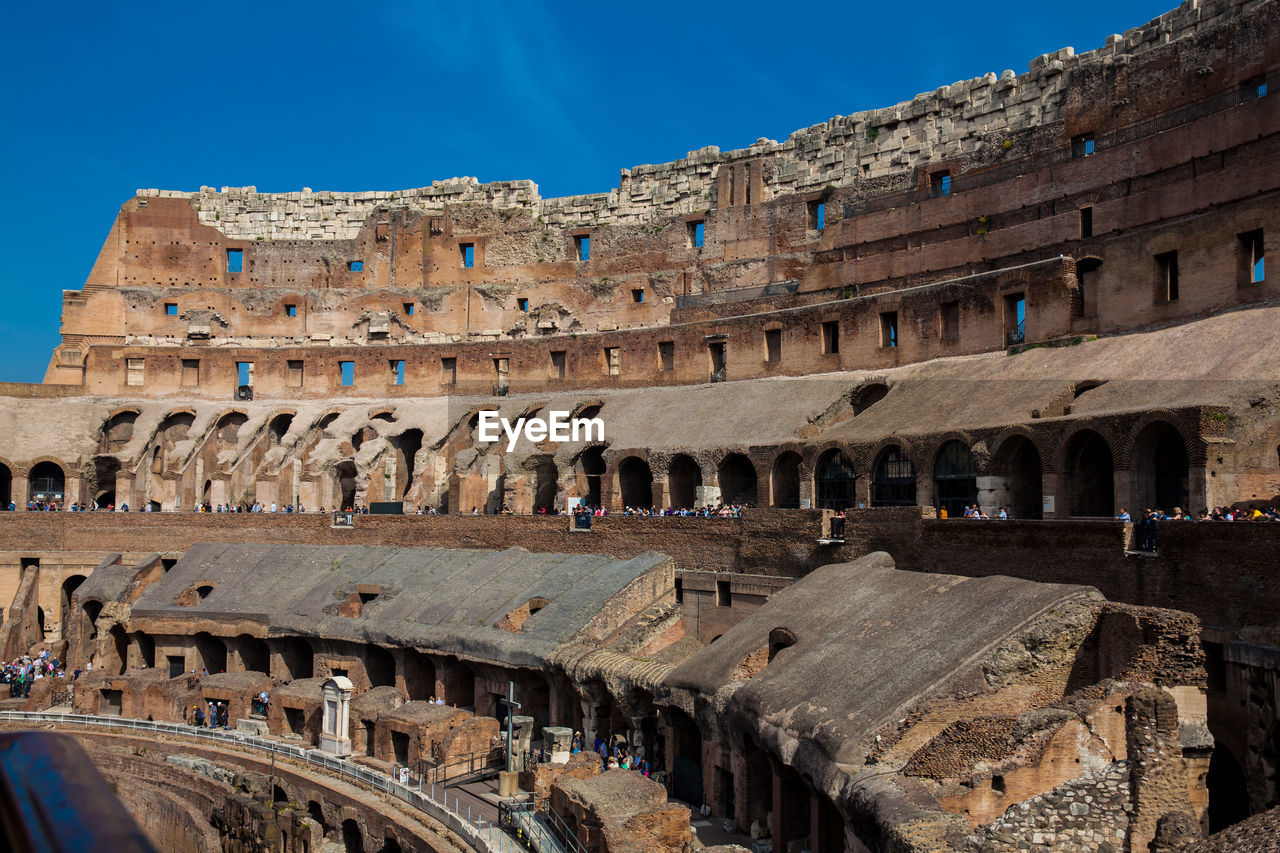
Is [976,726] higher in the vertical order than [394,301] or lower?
lower

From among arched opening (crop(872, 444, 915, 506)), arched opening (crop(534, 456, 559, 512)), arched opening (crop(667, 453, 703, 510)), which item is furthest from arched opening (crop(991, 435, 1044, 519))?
arched opening (crop(534, 456, 559, 512))

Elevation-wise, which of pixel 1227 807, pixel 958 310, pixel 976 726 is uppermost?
pixel 958 310

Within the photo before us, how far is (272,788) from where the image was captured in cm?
2386

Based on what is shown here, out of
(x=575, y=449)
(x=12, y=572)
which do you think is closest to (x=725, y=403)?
(x=575, y=449)

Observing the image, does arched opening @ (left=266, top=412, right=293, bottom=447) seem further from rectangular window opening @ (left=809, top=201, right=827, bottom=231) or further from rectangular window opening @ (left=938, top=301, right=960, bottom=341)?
rectangular window opening @ (left=938, top=301, right=960, bottom=341)

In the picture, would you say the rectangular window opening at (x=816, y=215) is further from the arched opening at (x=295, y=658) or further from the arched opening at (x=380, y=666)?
the arched opening at (x=295, y=658)

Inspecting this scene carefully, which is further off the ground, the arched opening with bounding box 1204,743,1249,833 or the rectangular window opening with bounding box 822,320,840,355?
the rectangular window opening with bounding box 822,320,840,355

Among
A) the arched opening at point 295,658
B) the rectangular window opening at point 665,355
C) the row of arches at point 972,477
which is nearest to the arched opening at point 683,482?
the row of arches at point 972,477

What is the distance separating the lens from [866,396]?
33031 millimetres

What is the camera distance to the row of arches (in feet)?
70.1

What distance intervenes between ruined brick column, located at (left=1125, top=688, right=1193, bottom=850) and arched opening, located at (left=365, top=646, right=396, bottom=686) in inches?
834

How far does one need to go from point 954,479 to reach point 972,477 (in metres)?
0.54

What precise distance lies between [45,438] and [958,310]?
1395 inches

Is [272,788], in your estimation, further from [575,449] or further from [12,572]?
[12,572]
